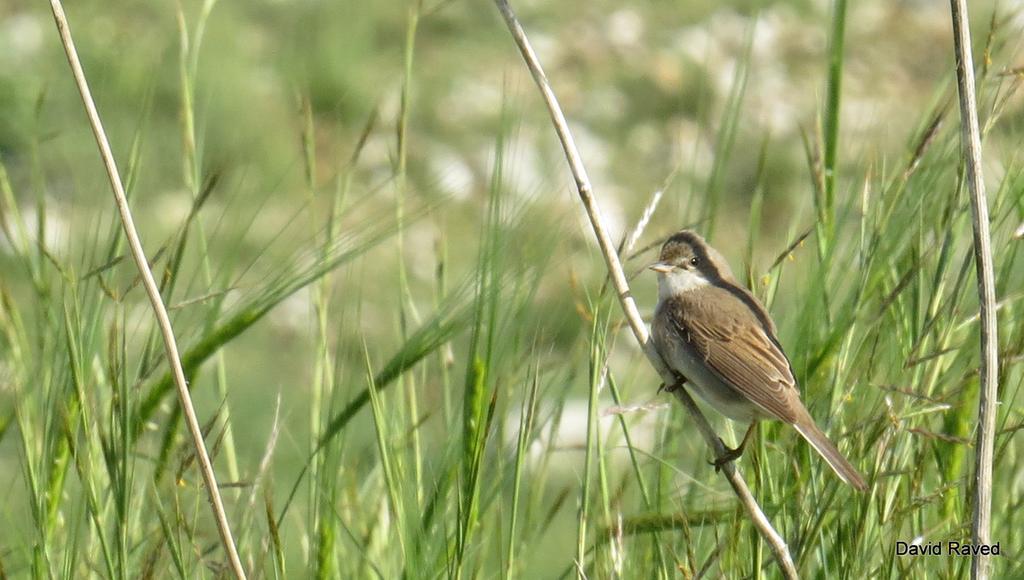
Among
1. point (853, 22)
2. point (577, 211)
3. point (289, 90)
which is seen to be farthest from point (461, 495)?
point (853, 22)

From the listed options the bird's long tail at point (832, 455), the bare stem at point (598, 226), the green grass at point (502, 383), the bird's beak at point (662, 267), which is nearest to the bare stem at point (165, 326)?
the green grass at point (502, 383)

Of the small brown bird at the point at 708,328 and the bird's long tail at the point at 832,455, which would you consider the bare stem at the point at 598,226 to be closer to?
the bird's long tail at the point at 832,455

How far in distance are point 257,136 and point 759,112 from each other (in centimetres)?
352

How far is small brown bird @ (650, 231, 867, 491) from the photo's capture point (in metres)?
3.31

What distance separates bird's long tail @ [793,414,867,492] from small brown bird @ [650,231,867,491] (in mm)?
768

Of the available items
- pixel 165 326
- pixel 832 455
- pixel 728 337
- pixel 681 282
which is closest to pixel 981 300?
pixel 832 455

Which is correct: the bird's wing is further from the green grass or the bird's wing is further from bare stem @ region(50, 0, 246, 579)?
bare stem @ region(50, 0, 246, 579)

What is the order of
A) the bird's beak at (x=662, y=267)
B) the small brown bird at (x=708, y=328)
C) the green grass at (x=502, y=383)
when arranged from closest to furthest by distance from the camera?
the green grass at (x=502, y=383) < the small brown bird at (x=708, y=328) < the bird's beak at (x=662, y=267)

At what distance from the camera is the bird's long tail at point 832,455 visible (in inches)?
87.1

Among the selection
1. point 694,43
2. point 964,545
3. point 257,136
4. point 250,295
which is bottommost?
point 964,545

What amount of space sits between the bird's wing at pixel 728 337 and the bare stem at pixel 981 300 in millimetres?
1164

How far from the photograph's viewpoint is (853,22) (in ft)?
36.6

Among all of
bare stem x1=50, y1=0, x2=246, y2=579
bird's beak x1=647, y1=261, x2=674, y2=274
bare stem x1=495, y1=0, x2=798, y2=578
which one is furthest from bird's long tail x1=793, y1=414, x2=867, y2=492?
bird's beak x1=647, y1=261, x2=674, y2=274

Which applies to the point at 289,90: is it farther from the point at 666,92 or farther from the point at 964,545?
the point at 964,545
